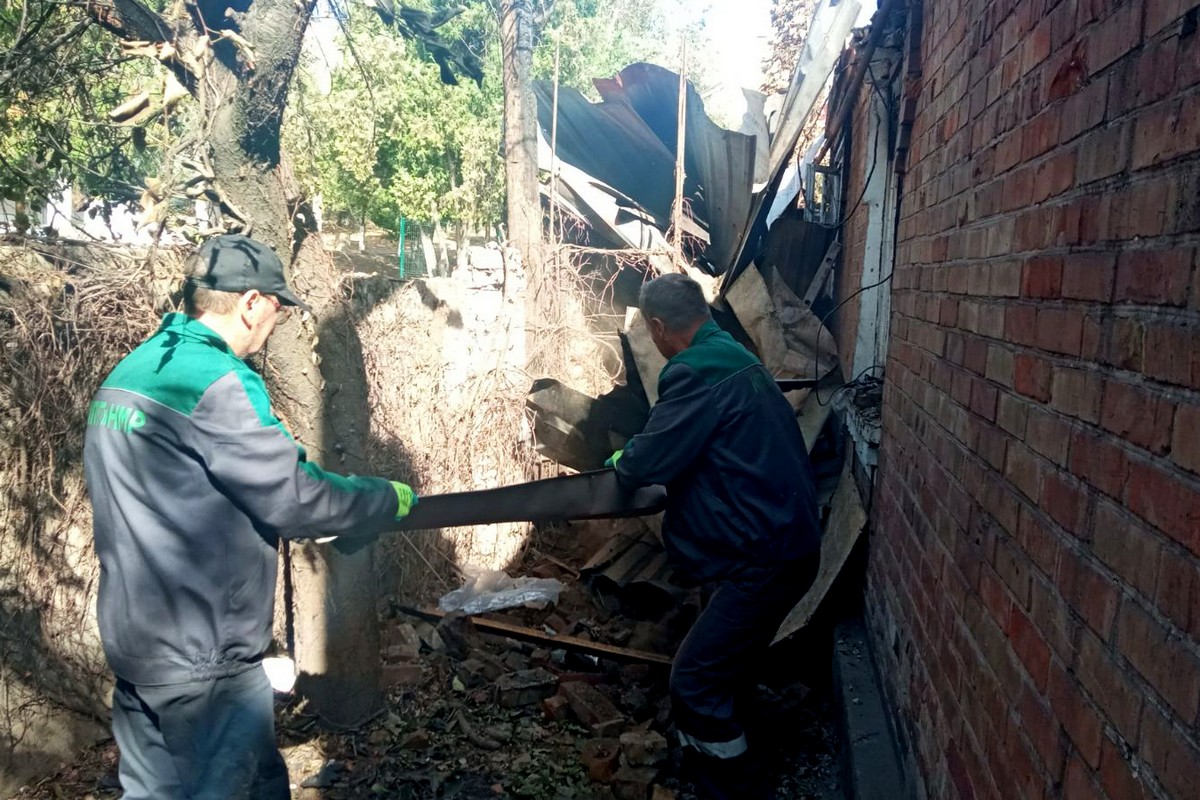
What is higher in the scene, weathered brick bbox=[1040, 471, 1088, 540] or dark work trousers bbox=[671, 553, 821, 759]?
weathered brick bbox=[1040, 471, 1088, 540]

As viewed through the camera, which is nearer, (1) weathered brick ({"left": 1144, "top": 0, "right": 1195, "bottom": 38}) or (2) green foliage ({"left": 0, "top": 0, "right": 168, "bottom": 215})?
(1) weathered brick ({"left": 1144, "top": 0, "right": 1195, "bottom": 38})

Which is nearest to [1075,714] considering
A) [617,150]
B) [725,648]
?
[725,648]

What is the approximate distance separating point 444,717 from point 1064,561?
11.7ft

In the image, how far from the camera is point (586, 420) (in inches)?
229

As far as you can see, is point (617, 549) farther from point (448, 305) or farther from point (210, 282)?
point (210, 282)

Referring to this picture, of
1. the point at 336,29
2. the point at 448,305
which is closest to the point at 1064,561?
the point at 336,29

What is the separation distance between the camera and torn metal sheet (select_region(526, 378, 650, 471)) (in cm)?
568

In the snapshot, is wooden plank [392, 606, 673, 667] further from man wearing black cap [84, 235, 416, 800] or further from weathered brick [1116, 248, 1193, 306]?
weathered brick [1116, 248, 1193, 306]

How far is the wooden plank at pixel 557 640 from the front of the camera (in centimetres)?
432

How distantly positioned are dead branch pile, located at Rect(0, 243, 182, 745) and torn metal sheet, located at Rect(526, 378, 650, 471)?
264 centimetres

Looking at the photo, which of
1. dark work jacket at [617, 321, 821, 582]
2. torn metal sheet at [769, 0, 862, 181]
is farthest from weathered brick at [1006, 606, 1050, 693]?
torn metal sheet at [769, 0, 862, 181]

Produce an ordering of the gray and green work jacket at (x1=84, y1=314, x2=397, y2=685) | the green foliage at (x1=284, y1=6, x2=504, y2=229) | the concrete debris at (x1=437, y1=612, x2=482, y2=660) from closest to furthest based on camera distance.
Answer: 1. the gray and green work jacket at (x1=84, y1=314, x2=397, y2=685)
2. the concrete debris at (x1=437, y1=612, x2=482, y2=660)
3. the green foliage at (x1=284, y1=6, x2=504, y2=229)

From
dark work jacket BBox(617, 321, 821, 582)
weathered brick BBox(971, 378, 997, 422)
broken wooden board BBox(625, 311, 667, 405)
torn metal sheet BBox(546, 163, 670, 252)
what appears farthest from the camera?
torn metal sheet BBox(546, 163, 670, 252)

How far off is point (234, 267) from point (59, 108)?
8.38ft
